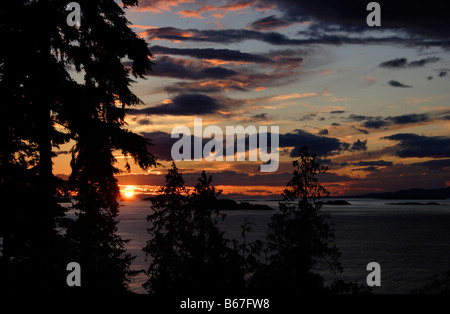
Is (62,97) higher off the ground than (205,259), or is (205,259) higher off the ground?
(62,97)

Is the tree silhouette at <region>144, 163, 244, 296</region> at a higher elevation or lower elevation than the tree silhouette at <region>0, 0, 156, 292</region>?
lower

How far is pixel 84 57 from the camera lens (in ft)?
40.3

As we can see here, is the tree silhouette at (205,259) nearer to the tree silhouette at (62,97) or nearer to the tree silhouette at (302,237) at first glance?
the tree silhouette at (302,237)

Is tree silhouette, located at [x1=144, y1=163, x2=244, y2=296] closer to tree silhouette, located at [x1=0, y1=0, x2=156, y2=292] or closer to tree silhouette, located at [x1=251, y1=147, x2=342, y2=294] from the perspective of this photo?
tree silhouette, located at [x1=251, y1=147, x2=342, y2=294]

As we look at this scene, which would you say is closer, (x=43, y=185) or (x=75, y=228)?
(x=43, y=185)

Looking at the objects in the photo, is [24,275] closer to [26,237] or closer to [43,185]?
[26,237]

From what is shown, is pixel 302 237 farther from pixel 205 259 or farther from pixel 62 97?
pixel 62 97

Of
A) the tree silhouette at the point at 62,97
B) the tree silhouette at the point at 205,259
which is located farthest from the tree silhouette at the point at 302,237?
the tree silhouette at the point at 62,97

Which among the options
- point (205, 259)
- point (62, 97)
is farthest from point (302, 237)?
point (62, 97)

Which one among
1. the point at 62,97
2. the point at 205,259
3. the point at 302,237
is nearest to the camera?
the point at 62,97

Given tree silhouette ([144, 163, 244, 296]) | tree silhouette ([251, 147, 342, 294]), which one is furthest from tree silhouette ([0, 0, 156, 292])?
tree silhouette ([251, 147, 342, 294])

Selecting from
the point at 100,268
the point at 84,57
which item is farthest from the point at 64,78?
the point at 100,268
